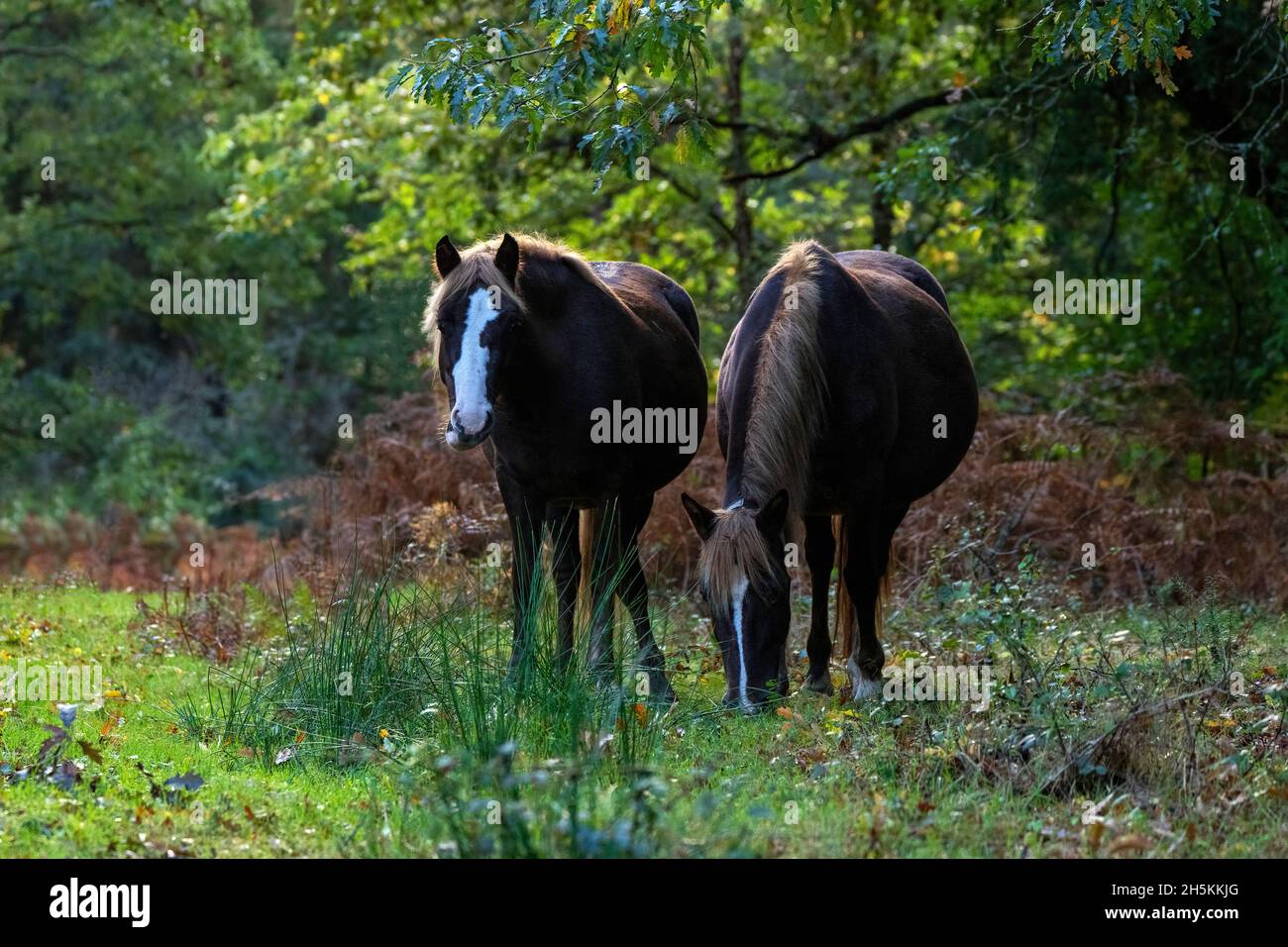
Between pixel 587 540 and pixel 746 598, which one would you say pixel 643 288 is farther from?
pixel 746 598

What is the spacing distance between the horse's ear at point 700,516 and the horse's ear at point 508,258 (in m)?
1.40

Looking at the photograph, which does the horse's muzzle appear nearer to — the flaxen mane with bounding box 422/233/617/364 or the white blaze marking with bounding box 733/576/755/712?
the flaxen mane with bounding box 422/233/617/364

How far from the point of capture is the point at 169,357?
2564cm

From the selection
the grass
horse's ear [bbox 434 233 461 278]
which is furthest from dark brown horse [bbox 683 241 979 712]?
horse's ear [bbox 434 233 461 278]

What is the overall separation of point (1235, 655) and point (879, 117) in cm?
826

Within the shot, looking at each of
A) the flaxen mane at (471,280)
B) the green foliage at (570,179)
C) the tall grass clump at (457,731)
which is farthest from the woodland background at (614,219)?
the tall grass clump at (457,731)

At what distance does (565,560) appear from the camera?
7.36 meters

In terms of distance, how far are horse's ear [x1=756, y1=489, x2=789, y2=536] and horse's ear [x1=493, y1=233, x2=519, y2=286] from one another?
166cm

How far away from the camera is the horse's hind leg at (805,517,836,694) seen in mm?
7598

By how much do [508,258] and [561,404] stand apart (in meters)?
0.80

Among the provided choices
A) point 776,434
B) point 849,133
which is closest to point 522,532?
point 776,434

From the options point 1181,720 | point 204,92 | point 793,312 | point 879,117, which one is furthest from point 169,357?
point 1181,720

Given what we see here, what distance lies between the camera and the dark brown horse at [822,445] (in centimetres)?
632
